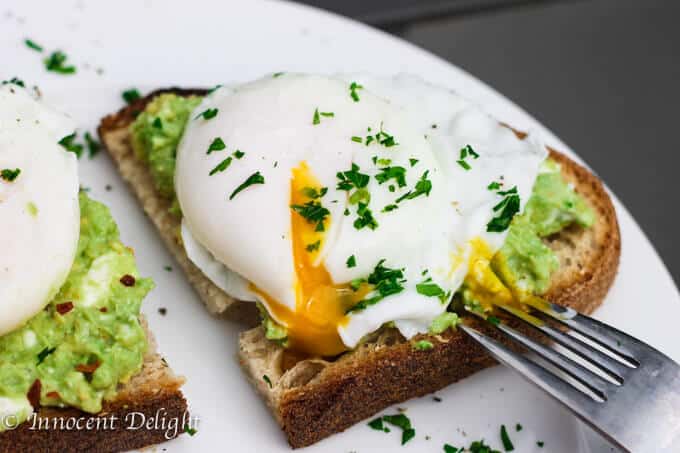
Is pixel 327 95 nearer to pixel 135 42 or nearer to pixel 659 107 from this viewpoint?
pixel 135 42

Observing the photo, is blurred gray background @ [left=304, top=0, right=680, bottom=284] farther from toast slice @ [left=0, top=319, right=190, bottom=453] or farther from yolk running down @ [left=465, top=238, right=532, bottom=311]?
toast slice @ [left=0, top=319, right=190, bottom=453]

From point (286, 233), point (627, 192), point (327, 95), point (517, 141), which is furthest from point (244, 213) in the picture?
point (627, 192)

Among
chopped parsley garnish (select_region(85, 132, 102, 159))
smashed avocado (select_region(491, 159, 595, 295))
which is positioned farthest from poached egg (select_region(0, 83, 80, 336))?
smashed avocado (select_region(491, 159, 595, 295))

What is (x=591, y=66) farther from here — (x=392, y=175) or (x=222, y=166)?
(x=222, y=166)

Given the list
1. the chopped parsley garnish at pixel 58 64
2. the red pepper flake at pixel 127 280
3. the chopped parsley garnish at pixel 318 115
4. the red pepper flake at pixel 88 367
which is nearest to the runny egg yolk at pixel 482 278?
the chopped parsley garnish at pixel 318 115

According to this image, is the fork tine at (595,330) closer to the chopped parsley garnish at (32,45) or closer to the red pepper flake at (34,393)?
the red pepper flake at (34,393)
